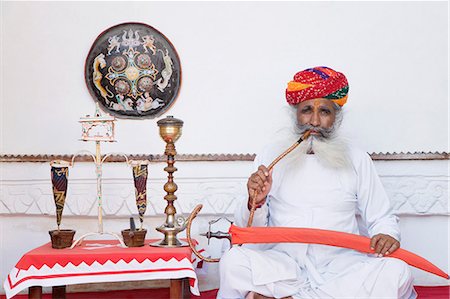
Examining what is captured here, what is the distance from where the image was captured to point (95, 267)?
285 cm

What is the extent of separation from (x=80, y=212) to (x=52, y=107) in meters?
0.72

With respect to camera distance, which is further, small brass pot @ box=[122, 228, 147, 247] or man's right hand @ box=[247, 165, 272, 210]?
small brass pot @ box=[122, 228, 147, 247]

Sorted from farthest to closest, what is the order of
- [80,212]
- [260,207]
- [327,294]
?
[80,212] → [260,207] → [327,294]

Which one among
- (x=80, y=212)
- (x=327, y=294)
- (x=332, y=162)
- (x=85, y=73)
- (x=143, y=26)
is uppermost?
(x=143, y=26)

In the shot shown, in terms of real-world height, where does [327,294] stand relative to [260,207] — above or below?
below

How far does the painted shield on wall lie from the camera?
4000mm

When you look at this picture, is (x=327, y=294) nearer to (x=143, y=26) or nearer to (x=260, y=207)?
(x=260, y=207)

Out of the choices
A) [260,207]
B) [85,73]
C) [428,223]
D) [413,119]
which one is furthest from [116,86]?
[428,223]

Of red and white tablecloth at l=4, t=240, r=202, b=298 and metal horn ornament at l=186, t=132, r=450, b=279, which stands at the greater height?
metal horn ornament at l=186, t=132, r=450, b=279

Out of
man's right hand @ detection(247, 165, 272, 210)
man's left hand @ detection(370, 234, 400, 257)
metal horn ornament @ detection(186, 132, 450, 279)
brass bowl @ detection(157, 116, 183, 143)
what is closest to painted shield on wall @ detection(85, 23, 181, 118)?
brass bowl @ detection(157, 116, 183, 143)

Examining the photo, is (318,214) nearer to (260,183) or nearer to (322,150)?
(322,150)

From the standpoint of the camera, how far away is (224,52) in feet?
13.2

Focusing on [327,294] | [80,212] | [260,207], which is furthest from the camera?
[80,212]

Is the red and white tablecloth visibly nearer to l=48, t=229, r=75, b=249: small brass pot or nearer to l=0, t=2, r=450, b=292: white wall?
l=48, t=229, r=75, b=249: small brass pot
